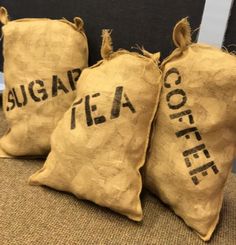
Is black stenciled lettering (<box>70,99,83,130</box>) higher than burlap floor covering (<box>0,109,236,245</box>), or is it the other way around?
black stenciled lettering (<box>70,99,83,130</box>)

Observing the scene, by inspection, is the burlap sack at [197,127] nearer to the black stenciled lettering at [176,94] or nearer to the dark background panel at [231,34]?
the black stenciled lettering at [176,94]

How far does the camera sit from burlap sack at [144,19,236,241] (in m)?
1.02

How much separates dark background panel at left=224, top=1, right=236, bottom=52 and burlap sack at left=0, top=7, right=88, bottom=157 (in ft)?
1.58

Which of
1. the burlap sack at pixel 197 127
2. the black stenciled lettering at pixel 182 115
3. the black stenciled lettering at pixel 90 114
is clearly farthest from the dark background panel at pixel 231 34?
the black stenciled lettering at pixel 90 114

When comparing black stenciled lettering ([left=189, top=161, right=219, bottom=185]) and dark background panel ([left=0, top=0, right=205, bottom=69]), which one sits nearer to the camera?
black stenciled lettering ([left=189, top=161, right=219, bottom=185])

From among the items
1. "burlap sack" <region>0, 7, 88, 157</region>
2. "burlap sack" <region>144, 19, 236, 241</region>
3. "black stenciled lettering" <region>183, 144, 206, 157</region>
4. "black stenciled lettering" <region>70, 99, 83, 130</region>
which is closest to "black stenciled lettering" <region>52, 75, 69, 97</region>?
"burlap sack" <region>0, 7, 88, 157</region>

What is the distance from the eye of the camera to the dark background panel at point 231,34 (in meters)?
1.20

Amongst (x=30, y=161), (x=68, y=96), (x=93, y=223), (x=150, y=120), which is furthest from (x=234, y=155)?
(x=30, y=161)

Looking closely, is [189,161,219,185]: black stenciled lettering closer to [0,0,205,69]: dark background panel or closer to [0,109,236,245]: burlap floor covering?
[0,109,236,245]: burlap floor covering

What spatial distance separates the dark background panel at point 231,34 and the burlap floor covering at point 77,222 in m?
0.52

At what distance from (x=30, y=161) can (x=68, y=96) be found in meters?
0.27

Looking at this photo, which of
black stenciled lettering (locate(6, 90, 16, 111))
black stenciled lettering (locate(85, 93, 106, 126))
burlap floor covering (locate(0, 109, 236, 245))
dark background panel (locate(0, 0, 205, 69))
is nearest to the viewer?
burlap floor covering (locate(0, 109, 236, 245))

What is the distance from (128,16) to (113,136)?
48cm

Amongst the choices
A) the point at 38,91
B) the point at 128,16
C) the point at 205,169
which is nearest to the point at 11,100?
the point at 38,91
